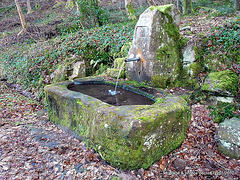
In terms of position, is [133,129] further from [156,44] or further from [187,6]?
[187,6]

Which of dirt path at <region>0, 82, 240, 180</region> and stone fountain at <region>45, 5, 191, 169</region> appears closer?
stone fountain at <region>45, 5, 191, 169</region>

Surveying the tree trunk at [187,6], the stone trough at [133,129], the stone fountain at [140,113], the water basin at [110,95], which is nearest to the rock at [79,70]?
the stone fountain at [140,113]

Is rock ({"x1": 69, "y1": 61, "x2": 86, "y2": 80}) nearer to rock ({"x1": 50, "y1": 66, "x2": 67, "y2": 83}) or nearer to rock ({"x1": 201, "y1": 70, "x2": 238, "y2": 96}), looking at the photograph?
rock ({"x1": 50, "y1": 66, "x2": 67, "y2": 83})

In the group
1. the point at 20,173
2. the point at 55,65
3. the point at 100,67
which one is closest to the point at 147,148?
the point at 20,173

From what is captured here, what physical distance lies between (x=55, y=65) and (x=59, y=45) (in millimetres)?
1571

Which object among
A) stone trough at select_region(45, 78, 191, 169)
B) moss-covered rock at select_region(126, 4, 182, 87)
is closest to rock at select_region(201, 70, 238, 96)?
moss-covered rock at select_region(126, 4, 182, 87)

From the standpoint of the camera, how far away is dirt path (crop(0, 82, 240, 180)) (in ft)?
9.55

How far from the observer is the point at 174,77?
4.88 m

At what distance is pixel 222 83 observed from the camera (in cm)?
416

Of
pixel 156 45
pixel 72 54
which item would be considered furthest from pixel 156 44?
pixel 72 54

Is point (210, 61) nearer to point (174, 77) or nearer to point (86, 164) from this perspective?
point (174, 77)

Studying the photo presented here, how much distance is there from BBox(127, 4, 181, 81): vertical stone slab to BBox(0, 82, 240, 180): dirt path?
4.36ft

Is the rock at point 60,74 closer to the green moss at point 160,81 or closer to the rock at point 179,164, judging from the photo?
the green moss at point 160,81

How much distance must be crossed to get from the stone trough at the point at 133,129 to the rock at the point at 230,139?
662 mm
